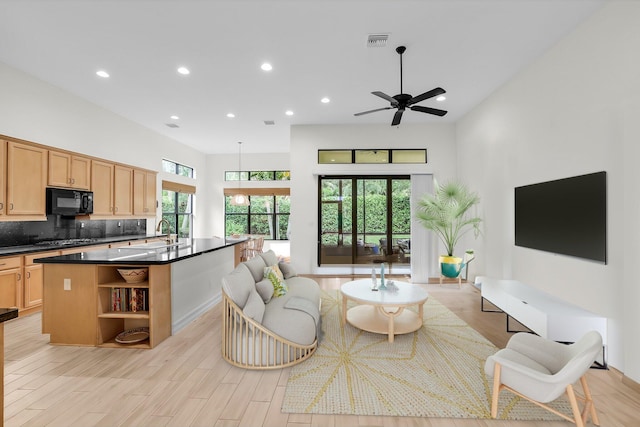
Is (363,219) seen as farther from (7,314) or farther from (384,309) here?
(7,314)

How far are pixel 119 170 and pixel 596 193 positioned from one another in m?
7.16

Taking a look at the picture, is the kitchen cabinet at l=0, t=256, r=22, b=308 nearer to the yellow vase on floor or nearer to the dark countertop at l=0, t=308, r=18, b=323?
the dark countertop at l=0, t=308, r=18, b=323

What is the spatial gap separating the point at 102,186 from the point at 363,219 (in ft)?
16.8

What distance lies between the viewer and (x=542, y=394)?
1784 millimetres

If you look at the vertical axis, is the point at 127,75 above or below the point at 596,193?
above

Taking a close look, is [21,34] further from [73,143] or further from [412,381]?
[412,381]

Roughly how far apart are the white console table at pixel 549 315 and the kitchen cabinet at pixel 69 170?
648cm

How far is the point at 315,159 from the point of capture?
20.6 ft

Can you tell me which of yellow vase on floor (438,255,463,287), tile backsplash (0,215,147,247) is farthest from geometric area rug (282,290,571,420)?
tile backsplash (0,215,147,247)

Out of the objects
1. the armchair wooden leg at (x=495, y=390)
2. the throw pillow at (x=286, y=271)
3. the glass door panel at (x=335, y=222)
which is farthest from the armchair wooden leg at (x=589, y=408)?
the glass door panel at (x=335, y=222)

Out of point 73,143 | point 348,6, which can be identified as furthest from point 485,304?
point 73,143

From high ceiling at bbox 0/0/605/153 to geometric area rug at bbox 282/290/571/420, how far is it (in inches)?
134

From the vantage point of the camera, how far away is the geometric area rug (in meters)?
2.07

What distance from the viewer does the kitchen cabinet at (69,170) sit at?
4297 millimetres
